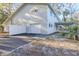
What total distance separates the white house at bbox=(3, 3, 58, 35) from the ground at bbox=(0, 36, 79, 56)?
0.10m

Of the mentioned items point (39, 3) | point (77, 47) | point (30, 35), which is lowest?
point (77, 47)

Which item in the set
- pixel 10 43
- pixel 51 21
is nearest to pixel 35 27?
pixel 51 21

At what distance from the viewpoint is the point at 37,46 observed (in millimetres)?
2359

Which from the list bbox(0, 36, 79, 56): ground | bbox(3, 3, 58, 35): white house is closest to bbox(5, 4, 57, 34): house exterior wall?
bbox(3, 3, 58, 35): white house

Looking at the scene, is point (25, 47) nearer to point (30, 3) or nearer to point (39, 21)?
point (39, 21)

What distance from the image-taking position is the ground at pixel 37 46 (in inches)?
92.0

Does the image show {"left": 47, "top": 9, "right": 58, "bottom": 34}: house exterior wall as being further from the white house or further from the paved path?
the paved path

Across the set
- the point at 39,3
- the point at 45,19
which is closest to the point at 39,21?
the point at 45,19

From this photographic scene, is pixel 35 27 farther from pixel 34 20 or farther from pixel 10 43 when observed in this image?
pixel 10 43

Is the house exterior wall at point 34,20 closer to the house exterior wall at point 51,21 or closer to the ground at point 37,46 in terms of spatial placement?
the house exterior wall at point 51,21

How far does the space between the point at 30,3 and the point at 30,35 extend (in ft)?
1.35

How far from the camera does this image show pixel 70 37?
7.63 ft

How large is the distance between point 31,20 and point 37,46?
343mm

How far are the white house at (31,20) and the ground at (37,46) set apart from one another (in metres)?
0.10
